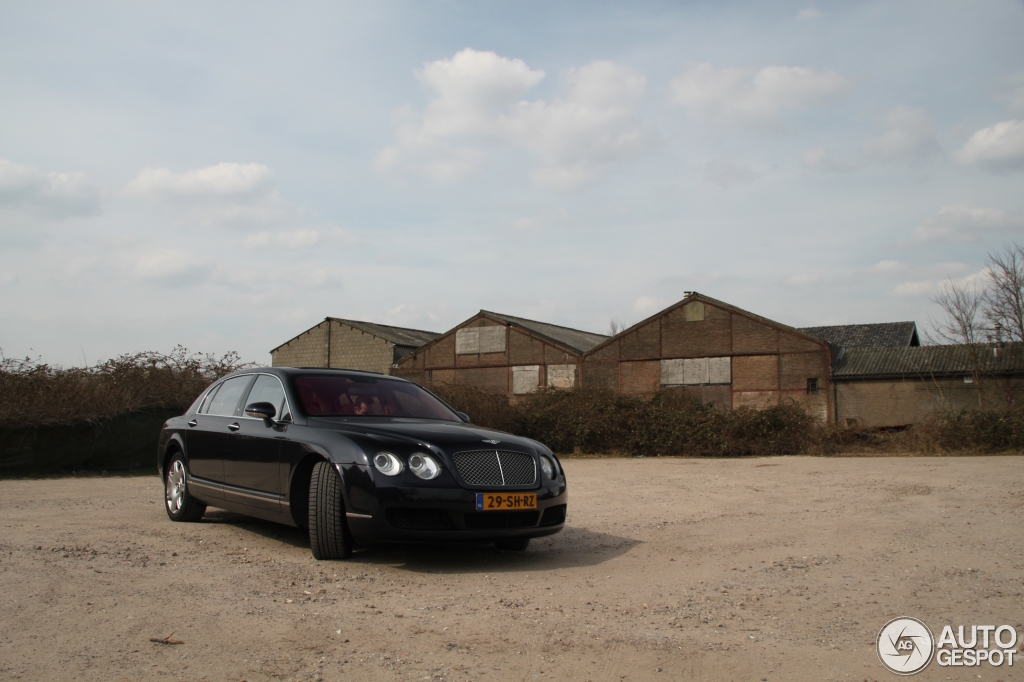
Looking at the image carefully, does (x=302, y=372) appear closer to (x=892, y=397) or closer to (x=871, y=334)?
(x=892, y=397)

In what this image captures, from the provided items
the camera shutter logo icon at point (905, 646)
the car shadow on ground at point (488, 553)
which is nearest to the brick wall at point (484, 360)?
the car shadow on ground at point (488, 553)

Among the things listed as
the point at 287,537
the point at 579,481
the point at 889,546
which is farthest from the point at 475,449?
the point at 579,481

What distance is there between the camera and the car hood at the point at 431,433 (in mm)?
6074

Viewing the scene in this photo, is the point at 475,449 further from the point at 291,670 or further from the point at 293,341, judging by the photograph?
the point at 293,341

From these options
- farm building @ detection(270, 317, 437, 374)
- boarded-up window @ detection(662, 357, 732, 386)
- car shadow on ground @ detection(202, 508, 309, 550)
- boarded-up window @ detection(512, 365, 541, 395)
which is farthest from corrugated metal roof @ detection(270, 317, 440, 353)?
car shadow on ground @ detection(202, 508, 309, 550)

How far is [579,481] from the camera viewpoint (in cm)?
1391

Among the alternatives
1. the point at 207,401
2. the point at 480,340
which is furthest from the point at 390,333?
the point at 207,401

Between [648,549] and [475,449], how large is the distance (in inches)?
70.9

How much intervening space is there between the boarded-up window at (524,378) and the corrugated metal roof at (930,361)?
45.1 feet

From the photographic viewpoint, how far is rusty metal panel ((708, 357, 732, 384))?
36188 mm

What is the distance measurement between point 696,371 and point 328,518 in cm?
3237

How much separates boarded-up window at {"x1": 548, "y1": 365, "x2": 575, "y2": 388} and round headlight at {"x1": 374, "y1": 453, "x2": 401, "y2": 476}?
112ft

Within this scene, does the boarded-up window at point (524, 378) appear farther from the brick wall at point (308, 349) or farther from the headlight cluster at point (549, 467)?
the headlight cluster at point (549, 467)

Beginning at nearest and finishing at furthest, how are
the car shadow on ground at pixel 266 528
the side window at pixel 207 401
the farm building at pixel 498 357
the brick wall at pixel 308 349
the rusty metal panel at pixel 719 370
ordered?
the car shadow on ground at pixel 266 528 → the side window at pixel 207 401 → the rusty metal panel at pixel 719 370 → the farm building at pixel 498 357 → the brick wall at pixel 308 349
